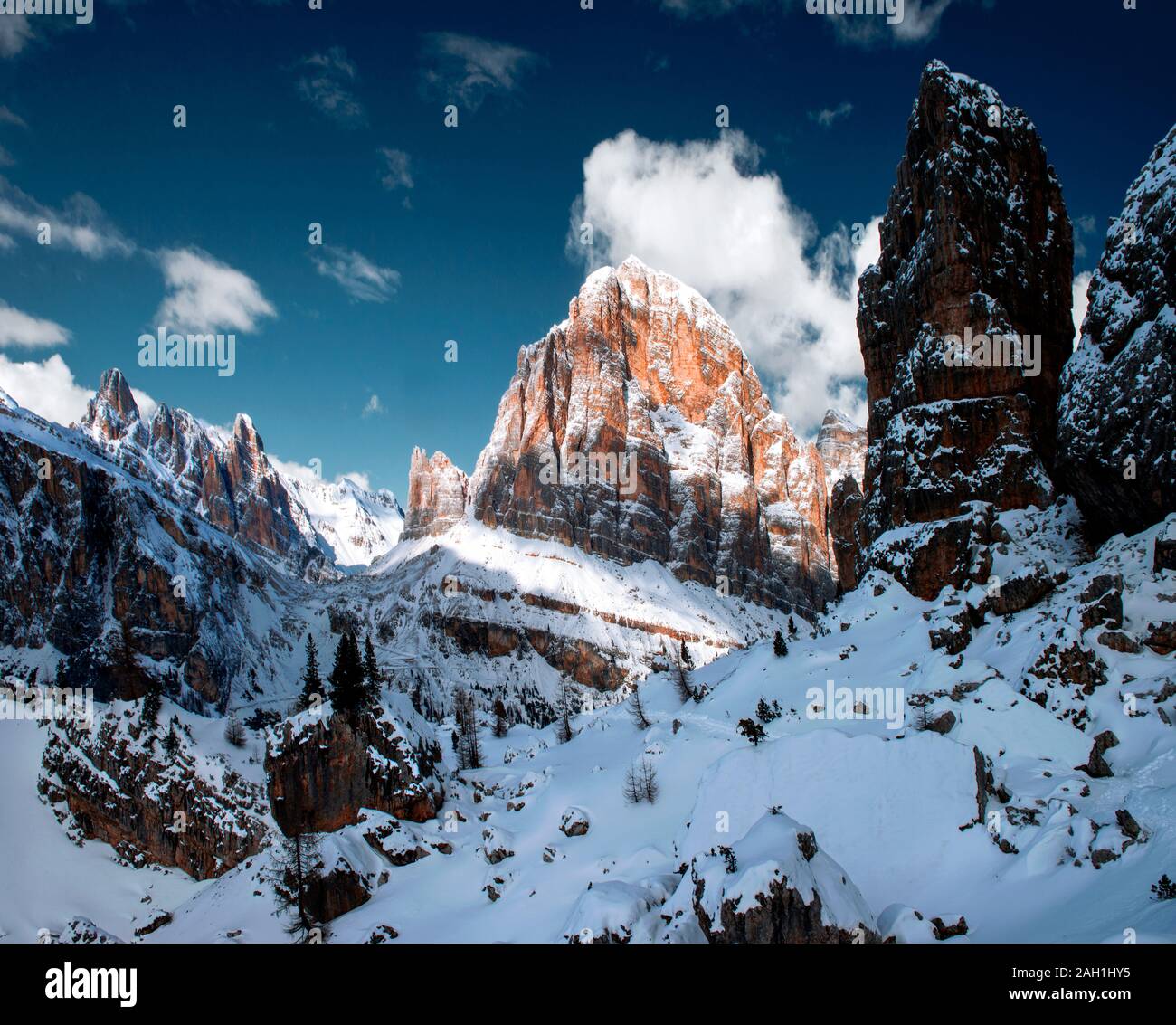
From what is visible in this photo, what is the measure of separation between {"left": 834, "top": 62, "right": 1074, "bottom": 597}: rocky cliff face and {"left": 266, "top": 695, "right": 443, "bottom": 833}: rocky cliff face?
147 ft

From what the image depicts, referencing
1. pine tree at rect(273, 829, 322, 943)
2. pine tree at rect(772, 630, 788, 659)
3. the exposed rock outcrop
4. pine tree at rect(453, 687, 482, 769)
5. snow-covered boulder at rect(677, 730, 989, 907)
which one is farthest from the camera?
pine tree at rect(453, 687, 482, 769)

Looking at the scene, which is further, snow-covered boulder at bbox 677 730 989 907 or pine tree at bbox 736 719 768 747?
pine tree at bbox 736 719 768 747

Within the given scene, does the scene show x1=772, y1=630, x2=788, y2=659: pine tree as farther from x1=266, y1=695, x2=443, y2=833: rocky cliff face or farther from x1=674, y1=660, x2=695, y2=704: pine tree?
x1=266, y1=695, x2=443, y2=833: rocky cliff face

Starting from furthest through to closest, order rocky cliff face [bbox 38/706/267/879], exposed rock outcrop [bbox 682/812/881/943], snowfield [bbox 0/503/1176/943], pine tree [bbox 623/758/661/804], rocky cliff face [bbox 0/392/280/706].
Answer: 1. rocky cliff face [bbox 0/392/280/706]
2. rocky cliff face [bbox 38/706/267/879]
3. pine tree [bbox 623/758/661/804]
4. snowfield [bbox 0/503/1176/943]
5. exposed rock outcrop [bbox 682/812/881/943]

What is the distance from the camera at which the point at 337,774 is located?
4925 centimetres

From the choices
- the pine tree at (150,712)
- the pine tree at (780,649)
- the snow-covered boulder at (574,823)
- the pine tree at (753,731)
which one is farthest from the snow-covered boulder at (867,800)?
the pine tree at (150,712)

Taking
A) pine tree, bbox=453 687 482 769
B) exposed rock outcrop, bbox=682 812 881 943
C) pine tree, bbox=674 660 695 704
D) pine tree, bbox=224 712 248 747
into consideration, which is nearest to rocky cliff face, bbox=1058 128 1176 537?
exposed rock outcrop, bbox=682 812 881 943

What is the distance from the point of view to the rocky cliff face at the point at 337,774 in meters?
48.9

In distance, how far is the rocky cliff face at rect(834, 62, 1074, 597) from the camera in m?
59.0

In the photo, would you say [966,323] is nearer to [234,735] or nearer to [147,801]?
[234,735]

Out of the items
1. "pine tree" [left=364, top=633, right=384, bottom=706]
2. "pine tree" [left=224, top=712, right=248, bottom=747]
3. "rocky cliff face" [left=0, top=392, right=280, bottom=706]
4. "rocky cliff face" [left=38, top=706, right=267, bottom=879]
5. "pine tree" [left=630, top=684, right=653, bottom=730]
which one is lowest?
"rocky cliff face" [left=38, top=706, right=267, bottom=879]

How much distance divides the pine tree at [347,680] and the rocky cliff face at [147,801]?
23535 millimetres

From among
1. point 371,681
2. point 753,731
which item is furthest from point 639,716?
point 753,731
